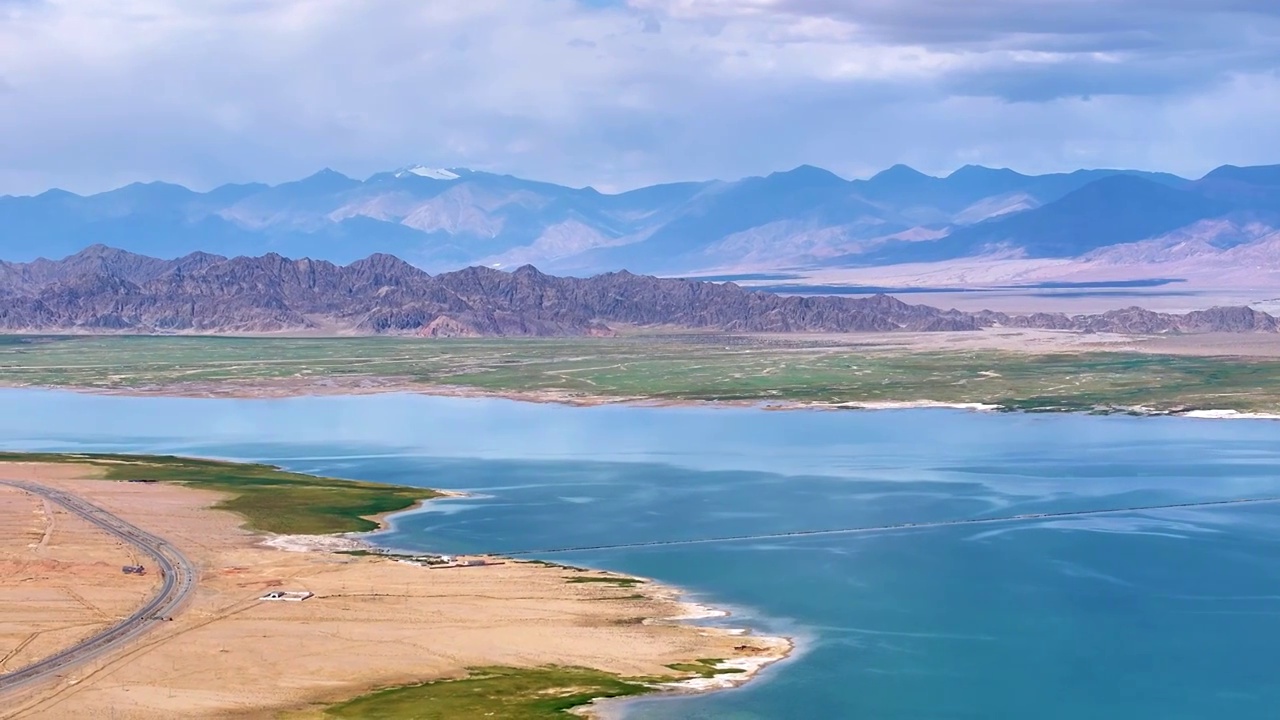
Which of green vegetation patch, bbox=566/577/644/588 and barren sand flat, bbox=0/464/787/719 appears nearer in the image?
barren sand flat, bbox=0/464/787/719

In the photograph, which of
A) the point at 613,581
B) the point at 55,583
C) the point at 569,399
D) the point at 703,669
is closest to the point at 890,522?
the point at 613,581

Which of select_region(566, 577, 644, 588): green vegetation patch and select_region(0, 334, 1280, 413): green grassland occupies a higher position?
select_region(0, 334, 1280, 413): green grassland

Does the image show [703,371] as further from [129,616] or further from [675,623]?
[129,616]

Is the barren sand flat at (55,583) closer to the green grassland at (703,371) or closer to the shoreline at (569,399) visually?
the shoreline at (569,399)

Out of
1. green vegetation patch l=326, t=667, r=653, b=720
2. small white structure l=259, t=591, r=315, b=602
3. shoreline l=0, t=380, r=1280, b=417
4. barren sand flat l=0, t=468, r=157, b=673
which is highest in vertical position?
shoreline l=0, t=380, r=1280, b=417

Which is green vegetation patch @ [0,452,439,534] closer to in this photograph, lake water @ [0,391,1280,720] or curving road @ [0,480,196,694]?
lake water @ [0,391,1280,720]

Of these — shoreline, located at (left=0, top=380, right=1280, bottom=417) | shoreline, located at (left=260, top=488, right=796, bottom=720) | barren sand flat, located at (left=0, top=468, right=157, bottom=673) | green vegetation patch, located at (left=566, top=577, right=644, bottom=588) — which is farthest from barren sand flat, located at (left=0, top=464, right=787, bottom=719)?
shoreline, located at (left=0, top=380, right=1280, bottom=417)

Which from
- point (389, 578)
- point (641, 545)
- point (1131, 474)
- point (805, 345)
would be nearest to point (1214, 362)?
point (805, 345)
